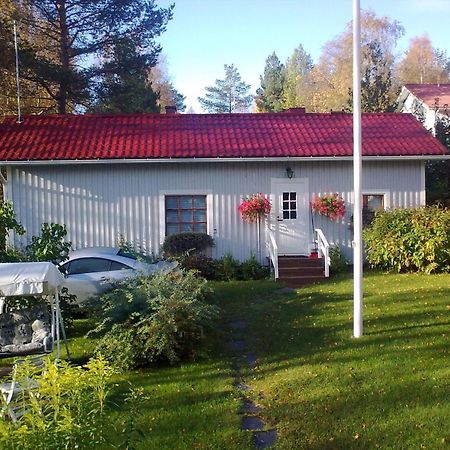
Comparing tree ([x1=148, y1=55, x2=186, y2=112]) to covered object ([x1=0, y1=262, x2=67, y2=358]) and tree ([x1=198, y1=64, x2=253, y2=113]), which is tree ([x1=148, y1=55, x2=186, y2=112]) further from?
covered object ([x1=0, y1=262, x2=67, y2=358])

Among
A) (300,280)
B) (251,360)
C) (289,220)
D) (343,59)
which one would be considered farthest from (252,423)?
(343,59)

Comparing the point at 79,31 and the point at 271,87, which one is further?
the point at 271,87

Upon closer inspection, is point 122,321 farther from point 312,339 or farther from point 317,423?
point 317,423

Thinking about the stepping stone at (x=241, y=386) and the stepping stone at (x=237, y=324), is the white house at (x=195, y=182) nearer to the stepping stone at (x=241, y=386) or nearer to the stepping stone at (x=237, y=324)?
the stepping stone at (x=237, y=324)

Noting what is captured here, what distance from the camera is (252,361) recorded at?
27.3ft

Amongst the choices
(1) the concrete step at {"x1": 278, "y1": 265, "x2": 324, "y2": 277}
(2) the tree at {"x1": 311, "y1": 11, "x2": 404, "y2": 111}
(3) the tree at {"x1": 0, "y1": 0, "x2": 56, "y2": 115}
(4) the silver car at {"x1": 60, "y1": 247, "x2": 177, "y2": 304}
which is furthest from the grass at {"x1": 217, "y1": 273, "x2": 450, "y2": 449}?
(2) the tree at {"x1": 311, "y1": 11, "x2": 404, "y2": 111}

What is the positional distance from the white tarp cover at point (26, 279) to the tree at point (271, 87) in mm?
51293

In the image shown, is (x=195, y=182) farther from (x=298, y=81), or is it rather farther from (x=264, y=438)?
(x=298, y=81)

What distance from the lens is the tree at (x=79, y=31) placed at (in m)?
27.5

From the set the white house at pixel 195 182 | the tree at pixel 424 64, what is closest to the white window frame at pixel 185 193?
the white house at pixel 195 182

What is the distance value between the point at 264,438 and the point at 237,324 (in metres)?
5.16

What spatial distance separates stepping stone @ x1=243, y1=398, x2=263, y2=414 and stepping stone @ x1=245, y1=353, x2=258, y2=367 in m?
1.44

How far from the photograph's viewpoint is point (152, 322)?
812 cm

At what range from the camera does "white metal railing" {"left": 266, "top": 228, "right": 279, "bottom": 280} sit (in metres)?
15.3
